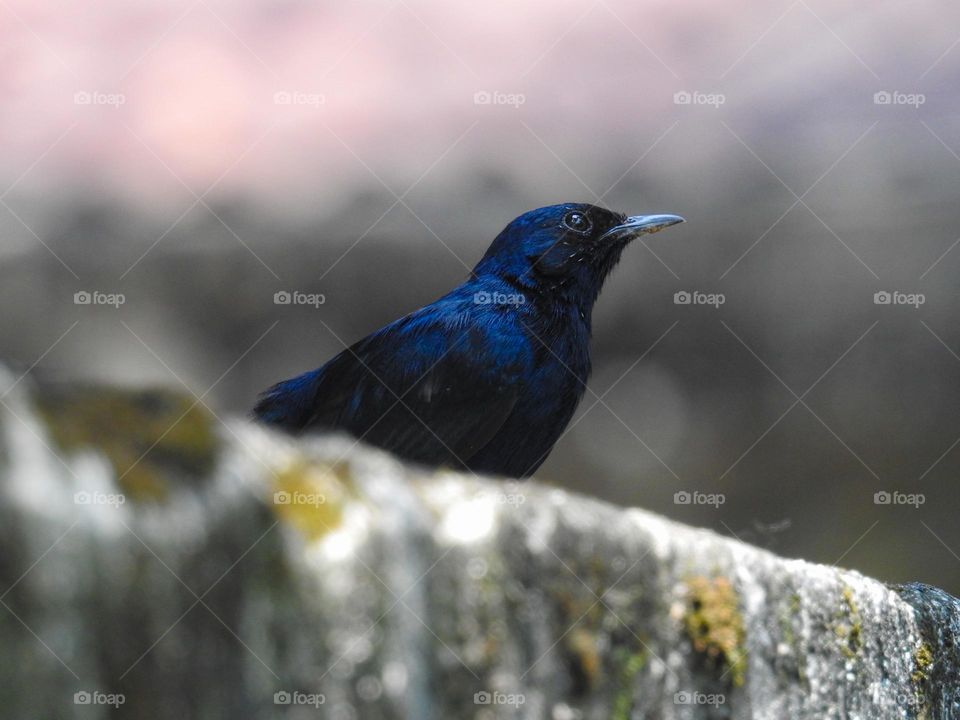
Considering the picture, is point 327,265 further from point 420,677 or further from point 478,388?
point 420,677

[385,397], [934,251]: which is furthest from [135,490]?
[934,251]

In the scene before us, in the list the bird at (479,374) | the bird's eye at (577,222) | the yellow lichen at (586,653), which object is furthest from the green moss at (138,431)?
the bird's eye at (577,222)

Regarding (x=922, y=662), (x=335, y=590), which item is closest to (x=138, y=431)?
(x=335, y=590)

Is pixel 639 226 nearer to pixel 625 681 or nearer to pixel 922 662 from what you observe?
pixel 922 662

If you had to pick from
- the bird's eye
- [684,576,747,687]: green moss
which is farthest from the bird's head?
[684,576,747,687]: green moss

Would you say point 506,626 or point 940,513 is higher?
point 940,513

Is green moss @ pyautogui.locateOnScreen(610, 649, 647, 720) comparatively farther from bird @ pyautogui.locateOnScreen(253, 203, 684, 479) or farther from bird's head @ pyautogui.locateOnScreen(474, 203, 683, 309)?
bird's head @ pyautogui.locateOnScreen(474, 203, 683, 309)

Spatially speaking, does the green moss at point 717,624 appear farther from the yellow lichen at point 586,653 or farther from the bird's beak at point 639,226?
the bird's beak at point 639,226
